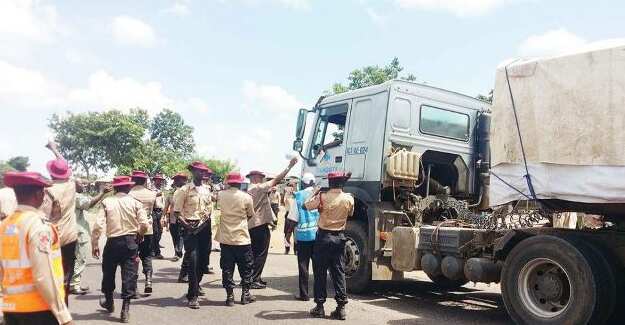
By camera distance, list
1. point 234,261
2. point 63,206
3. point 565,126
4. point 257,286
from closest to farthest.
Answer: point 565,126, point 63,206, point 234,261, point 257,286

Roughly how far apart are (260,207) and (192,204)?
3.15 feet

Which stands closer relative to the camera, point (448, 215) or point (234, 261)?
point (234, 261)

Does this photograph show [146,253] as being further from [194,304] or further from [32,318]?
[32,318]

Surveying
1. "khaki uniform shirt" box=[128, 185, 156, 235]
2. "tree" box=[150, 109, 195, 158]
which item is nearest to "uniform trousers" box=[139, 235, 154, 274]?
"khaki uniform shirt" box=[128, 185, 156, 235]

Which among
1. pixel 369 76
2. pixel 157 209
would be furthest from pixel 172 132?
pixel 157 209

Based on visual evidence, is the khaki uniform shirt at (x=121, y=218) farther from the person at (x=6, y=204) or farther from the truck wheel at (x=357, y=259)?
the truck wheel at (x=357, y=259)

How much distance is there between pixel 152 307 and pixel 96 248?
3.38 ft

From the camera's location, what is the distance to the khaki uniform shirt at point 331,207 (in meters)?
6.30

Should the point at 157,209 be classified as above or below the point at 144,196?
below

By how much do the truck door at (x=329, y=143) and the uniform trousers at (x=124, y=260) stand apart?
3.34m

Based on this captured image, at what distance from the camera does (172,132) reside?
82.2 m

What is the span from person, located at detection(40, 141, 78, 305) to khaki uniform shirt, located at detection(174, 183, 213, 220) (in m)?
1.65

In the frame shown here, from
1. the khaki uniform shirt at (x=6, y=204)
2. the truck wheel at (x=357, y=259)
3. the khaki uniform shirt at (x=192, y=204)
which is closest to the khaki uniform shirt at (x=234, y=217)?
the khaki uniform shirt at (x=192, y=204)

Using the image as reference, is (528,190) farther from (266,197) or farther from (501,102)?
(266,197)
